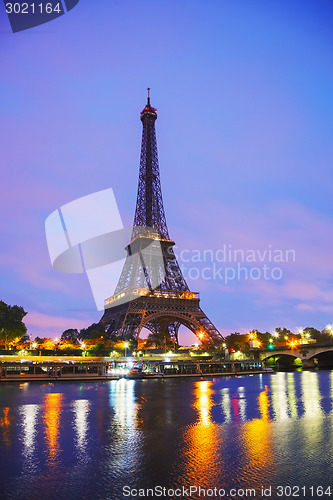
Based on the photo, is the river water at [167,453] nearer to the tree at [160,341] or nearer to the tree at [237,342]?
the tree at [160,341]

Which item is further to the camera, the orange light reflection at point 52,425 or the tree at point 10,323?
the tree at point 10,323

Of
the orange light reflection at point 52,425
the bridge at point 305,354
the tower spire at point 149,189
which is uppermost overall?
the tower spire at point 149,189

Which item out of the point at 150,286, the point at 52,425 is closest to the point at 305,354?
the point at 150,286

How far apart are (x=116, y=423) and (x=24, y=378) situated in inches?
2028

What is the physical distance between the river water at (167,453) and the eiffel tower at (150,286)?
6865 cm

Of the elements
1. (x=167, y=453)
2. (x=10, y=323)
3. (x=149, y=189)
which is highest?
(x=149, y=189)

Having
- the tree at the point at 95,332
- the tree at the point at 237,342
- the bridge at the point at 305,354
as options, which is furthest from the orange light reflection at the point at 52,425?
the tree at the point at 237,342

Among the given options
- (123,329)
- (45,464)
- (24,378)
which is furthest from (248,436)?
(123,329)

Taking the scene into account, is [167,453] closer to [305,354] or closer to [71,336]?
[305,354]

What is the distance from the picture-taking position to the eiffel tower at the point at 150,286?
10119 centimetres

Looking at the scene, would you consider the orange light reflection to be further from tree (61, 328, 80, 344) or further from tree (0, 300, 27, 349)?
tree (61, 328, 80, 344)

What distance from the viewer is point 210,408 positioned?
3195cm

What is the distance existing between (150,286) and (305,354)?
44.0 metres

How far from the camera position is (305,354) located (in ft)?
339
